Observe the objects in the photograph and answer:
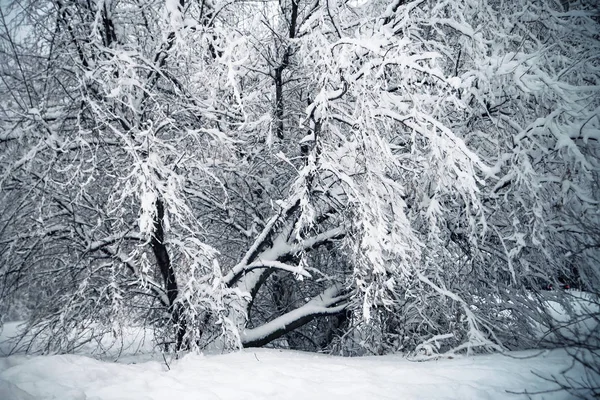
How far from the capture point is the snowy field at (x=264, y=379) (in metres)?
2.81

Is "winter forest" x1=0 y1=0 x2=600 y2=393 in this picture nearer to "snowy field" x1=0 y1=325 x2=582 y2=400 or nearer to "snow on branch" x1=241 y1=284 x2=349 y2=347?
"snow on branch" x1=241 y1=284 x2=349 y2=347

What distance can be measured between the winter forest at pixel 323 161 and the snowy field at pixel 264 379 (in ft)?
1.64

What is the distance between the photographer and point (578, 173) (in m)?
3.71

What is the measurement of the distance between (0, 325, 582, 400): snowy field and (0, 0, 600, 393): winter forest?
50 cm

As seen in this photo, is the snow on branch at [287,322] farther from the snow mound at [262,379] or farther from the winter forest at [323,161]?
the snow mound at [262,379]

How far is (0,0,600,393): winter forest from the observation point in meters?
3.85

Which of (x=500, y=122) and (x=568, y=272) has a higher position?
(x=500, y=122)

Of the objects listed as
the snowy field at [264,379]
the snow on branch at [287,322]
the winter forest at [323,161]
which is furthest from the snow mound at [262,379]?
the snow on branch at [287,322]

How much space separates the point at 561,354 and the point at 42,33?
7.41 meters

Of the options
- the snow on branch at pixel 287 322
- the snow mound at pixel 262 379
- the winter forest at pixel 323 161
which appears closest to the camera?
the snow mound at pixel 262 379

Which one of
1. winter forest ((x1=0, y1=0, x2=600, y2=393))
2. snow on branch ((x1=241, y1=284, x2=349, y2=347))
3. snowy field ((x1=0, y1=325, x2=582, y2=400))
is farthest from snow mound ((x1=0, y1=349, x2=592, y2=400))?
snow on branch ((x1=241, y1=284, x2=349, y2=347))

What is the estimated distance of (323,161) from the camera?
3.92 m

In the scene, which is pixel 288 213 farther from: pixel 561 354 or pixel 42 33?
pixel 42 33

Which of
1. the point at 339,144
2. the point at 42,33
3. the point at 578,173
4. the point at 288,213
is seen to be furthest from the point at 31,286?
the point at 578,173
